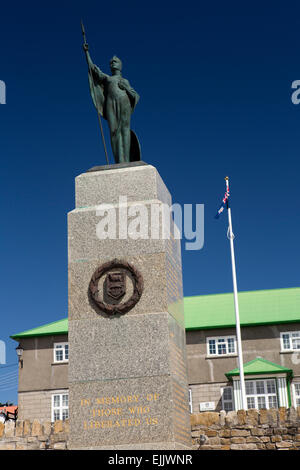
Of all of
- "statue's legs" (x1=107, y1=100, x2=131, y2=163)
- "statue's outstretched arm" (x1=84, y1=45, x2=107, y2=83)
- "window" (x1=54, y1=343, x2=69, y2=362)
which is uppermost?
"statue's outstretched arm" (x1=84, y1=45, x2=107, y2=83)

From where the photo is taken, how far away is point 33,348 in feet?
136

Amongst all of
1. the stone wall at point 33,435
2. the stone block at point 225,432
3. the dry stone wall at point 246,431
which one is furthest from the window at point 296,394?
the stone wall at point 33,435

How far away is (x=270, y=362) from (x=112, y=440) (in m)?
29.4

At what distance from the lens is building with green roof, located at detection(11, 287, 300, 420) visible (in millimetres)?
36656

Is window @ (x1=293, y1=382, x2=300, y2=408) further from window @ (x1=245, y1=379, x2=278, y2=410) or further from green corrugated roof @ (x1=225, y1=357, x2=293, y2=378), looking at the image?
window @ (x1=245, y1=379, x2=278, y2=410)

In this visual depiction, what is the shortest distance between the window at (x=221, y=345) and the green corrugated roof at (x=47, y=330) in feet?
30.7

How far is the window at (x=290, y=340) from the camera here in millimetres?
38656

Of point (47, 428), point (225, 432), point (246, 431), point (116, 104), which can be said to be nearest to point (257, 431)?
point (246, 431)

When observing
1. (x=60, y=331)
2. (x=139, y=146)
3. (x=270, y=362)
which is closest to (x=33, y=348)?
(x=60, y=331)

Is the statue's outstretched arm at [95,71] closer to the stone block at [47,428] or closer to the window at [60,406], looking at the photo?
the stone block at [47,428]

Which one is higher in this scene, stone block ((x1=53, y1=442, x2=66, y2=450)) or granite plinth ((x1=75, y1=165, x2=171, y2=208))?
granite plinth ((x1=75, y1=165, x2=171, y2=208))

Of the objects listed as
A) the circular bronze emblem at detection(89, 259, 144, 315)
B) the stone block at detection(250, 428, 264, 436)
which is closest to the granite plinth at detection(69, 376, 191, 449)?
the circular bronze emblem at detection(89, 259, 144, 315)

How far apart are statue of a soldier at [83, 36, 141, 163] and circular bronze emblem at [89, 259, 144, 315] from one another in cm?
239
